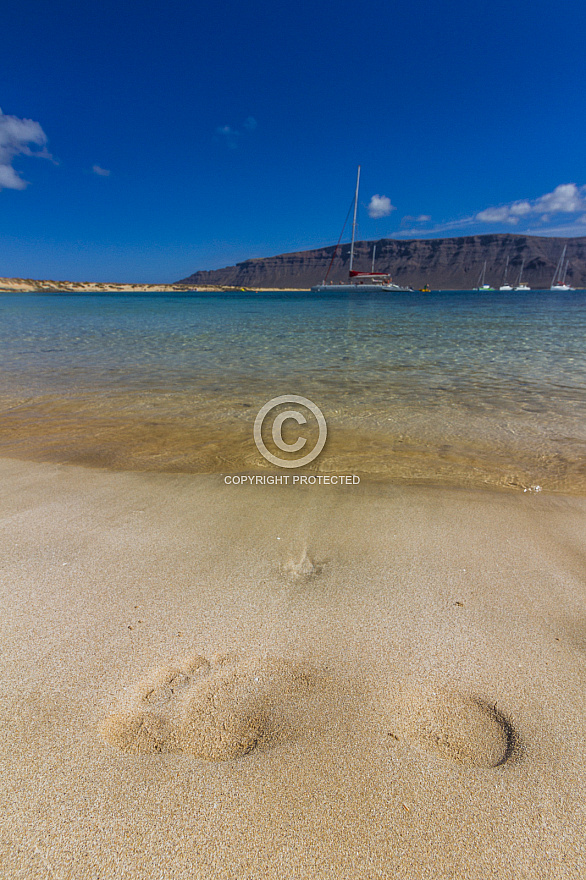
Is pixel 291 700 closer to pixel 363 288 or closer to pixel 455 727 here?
pixel 455 727

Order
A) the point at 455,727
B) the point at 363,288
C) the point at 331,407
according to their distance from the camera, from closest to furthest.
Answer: the point at 455,727, the point at 331,407, the point at 363,288

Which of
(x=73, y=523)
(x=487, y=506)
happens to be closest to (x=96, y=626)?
(x=73, y=523)

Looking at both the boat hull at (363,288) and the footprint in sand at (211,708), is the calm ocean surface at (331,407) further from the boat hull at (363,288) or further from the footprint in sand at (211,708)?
the boat hull at (363,288)

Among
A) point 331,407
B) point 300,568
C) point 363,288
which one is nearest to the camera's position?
point 300,568

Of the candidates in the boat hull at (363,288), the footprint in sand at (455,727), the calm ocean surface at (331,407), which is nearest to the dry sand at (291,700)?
the footprint in sand at (455,727)

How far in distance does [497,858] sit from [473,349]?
12.5 meters

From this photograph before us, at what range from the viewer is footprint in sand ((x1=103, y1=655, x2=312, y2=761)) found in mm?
1339

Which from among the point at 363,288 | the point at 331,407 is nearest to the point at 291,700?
the point at 331,407

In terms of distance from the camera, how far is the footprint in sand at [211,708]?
1.34 meters

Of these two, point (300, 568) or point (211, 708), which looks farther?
point (300, 568)

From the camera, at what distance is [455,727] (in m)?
1.40

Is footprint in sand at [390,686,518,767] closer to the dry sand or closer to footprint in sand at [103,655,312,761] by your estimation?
the dry sand

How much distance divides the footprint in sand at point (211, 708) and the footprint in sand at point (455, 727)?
40 centimetres

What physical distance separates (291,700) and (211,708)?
30 cm
